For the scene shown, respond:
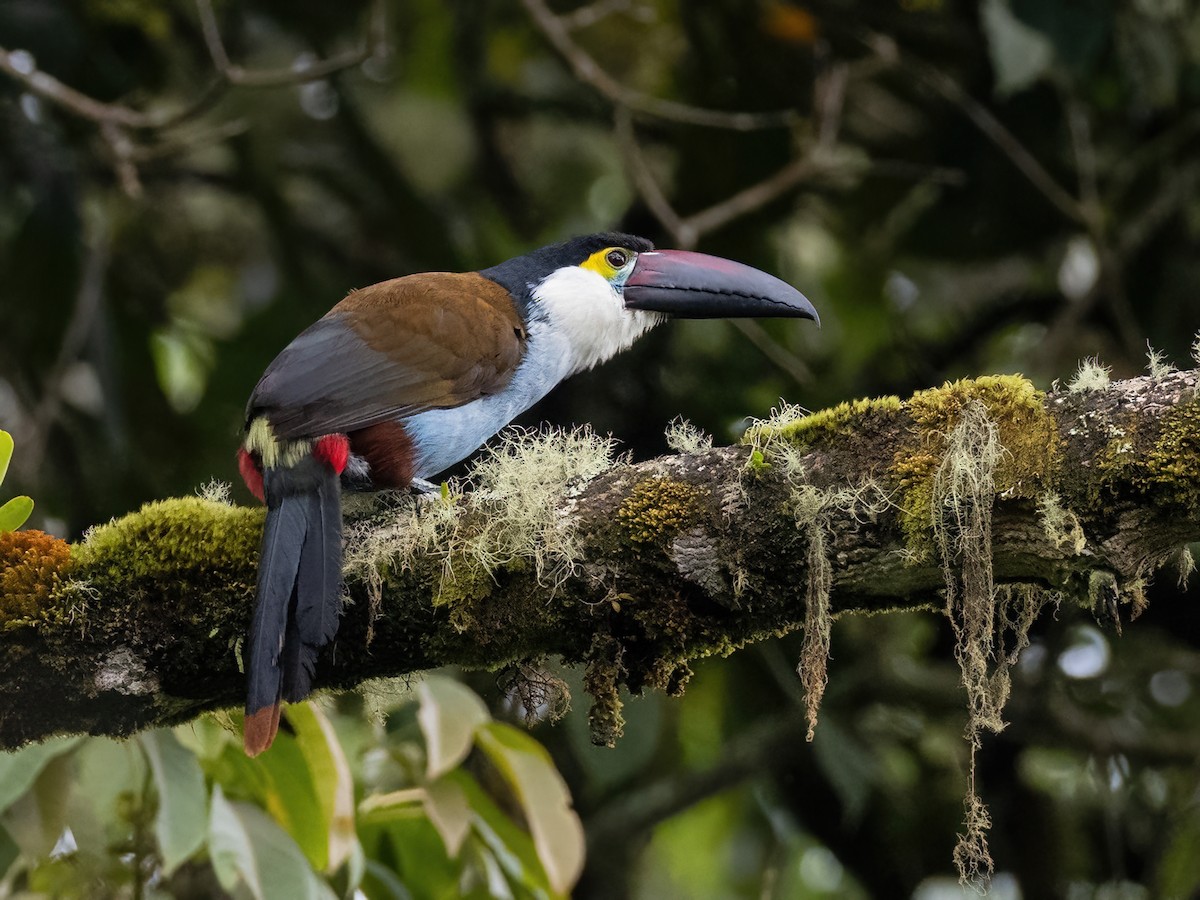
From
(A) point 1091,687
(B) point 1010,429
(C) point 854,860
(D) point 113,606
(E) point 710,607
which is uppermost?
(B) point 1010,429

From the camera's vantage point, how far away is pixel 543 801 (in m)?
3.06

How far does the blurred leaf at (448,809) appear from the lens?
115 inches

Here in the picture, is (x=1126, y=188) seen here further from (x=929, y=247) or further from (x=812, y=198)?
(x=812, y=198)

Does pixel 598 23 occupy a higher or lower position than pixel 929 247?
higher

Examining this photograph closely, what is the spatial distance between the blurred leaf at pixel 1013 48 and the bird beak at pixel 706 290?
3.40 ft

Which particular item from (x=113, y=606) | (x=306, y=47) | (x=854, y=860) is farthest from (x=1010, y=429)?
(x=306, y=47)

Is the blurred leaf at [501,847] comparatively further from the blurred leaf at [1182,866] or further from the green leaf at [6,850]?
the blurred leaf at [1182,866]

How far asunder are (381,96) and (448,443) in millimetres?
3746

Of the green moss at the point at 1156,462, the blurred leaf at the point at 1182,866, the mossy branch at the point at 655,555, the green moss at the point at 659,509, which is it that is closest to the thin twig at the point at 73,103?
the mossy branch at the point at 655,555

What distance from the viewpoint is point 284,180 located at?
6043 millimetres

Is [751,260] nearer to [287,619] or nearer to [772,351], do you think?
[772,351]

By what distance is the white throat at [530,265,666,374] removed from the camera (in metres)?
3.95

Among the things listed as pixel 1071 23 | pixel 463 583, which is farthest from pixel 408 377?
pixel 1071 23

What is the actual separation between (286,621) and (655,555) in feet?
2.11
